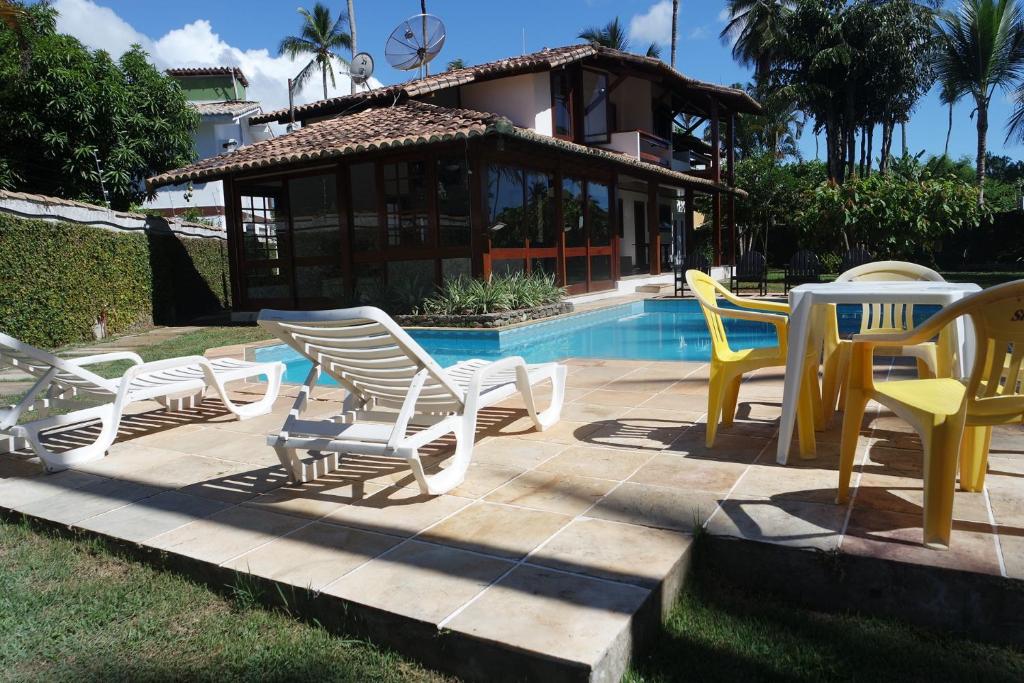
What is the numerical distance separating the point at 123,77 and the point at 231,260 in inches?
321

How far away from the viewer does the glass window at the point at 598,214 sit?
651 inches

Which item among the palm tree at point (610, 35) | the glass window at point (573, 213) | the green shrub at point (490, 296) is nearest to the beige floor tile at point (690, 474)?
the green shrub at point (490, 296)

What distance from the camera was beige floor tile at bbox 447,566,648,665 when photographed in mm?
1950

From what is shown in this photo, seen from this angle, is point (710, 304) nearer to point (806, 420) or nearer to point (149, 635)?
point (806, 420)

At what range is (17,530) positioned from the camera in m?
3.24

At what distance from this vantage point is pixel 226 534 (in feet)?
9.57

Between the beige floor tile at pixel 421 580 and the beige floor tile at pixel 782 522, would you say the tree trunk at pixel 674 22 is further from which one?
the beige floor tile at pixel 421 580

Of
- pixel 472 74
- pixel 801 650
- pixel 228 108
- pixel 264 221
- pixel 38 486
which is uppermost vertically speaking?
pixel 228 108

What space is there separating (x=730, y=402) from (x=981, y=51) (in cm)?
3219

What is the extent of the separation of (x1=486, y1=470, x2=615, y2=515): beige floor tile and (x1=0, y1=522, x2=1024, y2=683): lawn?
65cm

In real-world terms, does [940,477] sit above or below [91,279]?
below

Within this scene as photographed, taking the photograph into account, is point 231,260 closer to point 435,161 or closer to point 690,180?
point 435,161

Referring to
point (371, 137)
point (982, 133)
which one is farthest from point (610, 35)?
point (371, 137)

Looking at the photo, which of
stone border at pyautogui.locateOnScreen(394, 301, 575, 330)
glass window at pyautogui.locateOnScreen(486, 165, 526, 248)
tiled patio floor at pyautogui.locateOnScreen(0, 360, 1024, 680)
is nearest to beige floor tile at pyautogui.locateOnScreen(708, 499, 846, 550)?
tiled patio floor at pyautogui.locateOnScreen(0, 360, 1024, 680)
